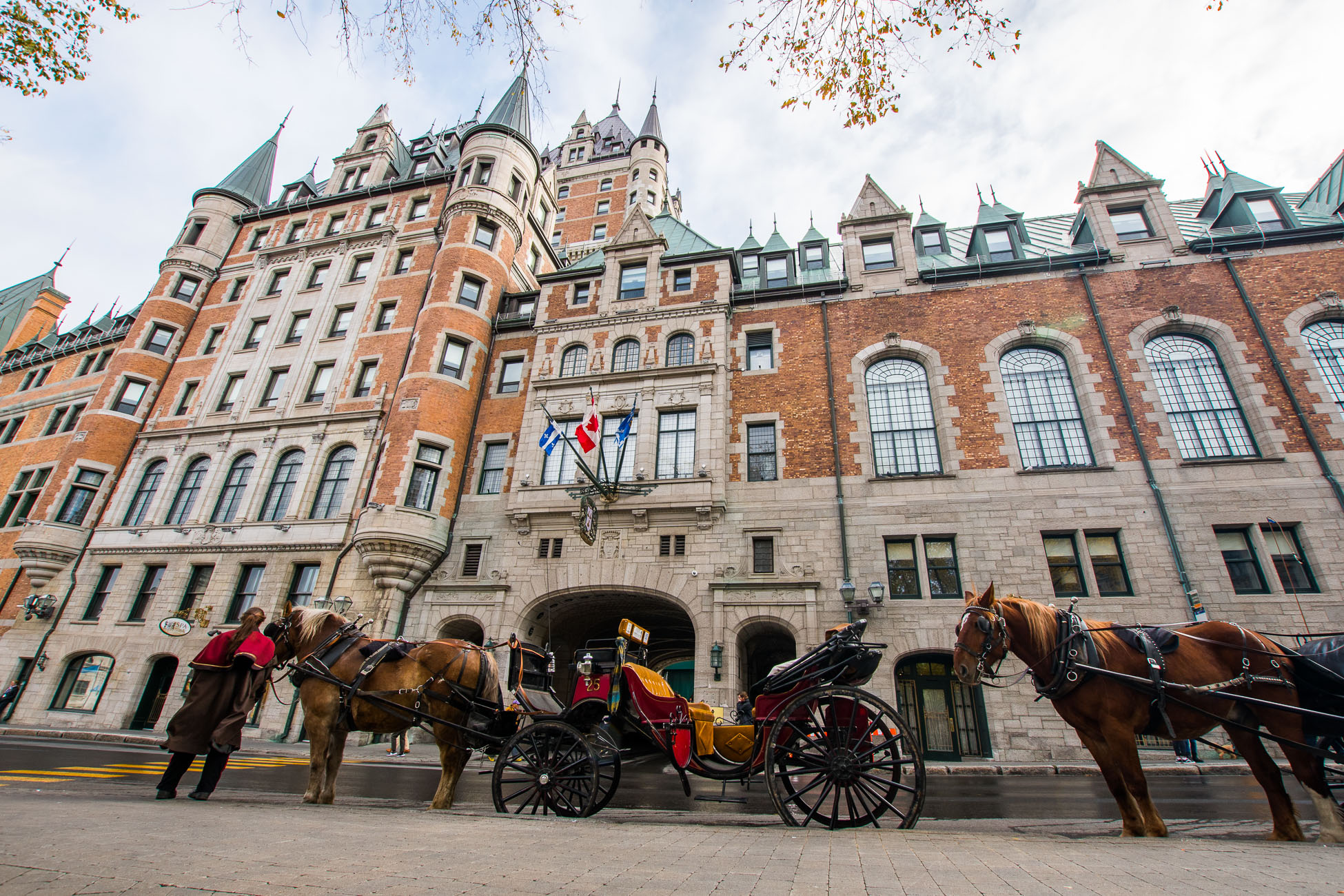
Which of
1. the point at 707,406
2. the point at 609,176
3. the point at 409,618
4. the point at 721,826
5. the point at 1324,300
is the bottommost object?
the point at 721,826

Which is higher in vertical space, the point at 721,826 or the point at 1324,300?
the point at 1324,300

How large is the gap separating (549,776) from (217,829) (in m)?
3.10

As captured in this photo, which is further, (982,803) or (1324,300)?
(1324,300)

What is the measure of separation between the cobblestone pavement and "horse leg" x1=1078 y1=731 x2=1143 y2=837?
0.24m

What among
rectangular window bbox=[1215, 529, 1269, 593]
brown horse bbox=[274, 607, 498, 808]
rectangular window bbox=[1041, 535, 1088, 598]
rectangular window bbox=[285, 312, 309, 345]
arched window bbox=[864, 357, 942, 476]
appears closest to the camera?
brown horse bbox=[274, 607, 498, 808]

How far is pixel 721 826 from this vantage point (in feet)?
19.4

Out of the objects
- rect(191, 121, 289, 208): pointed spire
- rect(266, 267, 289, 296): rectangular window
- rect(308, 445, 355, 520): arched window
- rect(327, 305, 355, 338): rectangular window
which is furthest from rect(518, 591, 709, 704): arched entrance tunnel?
rect(191, 121, 289, 208): pointed spire

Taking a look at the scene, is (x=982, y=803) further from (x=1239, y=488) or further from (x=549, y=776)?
(x=1239, y=488)

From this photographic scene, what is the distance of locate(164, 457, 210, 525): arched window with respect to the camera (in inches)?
906

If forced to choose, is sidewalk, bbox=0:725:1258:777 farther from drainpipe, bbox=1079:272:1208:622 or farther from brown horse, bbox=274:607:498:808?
brown horse, bbox=274:607:498:808

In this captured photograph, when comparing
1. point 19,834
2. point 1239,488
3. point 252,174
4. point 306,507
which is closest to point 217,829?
point 19,834

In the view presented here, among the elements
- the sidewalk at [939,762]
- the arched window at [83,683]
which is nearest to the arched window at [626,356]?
the sidewalk at [939,762]

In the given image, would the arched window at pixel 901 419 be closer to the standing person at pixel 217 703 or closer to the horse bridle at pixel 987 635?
the horse bridle at pixel 987 635

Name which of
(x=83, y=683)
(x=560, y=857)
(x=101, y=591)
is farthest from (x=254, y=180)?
(x=560, y=857)
